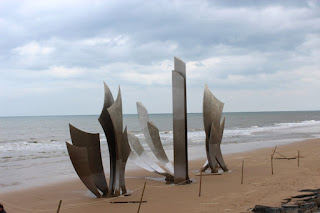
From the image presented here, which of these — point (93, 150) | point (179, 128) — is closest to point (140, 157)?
point (179, 128)

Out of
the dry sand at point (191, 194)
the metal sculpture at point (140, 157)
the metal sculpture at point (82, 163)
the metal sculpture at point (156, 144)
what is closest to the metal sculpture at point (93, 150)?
the metal sculpture at point (82, 163)

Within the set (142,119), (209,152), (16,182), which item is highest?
(142,119)

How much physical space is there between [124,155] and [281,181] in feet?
17.2

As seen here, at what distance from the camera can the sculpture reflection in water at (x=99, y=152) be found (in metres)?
8.82

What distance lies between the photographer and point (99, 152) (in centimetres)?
920

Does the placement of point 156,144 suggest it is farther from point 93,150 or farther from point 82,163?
point 82,163

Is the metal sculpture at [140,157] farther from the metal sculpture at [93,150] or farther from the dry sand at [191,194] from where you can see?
the metal sculpture at [93,150]

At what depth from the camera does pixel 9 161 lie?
18.8 m

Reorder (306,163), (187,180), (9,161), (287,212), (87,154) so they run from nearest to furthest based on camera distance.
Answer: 1. (287,212)
2. (87,154)
3. (187,180)
4. (306,163)
5. (9,161)

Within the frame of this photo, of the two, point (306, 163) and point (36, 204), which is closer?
point (36, 204)

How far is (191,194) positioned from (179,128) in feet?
7.09

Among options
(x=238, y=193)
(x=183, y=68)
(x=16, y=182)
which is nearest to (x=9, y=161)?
(x=16, y=182)

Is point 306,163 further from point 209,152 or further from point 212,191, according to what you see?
point 212,191

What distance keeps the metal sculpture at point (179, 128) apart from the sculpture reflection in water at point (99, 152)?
180 cm
